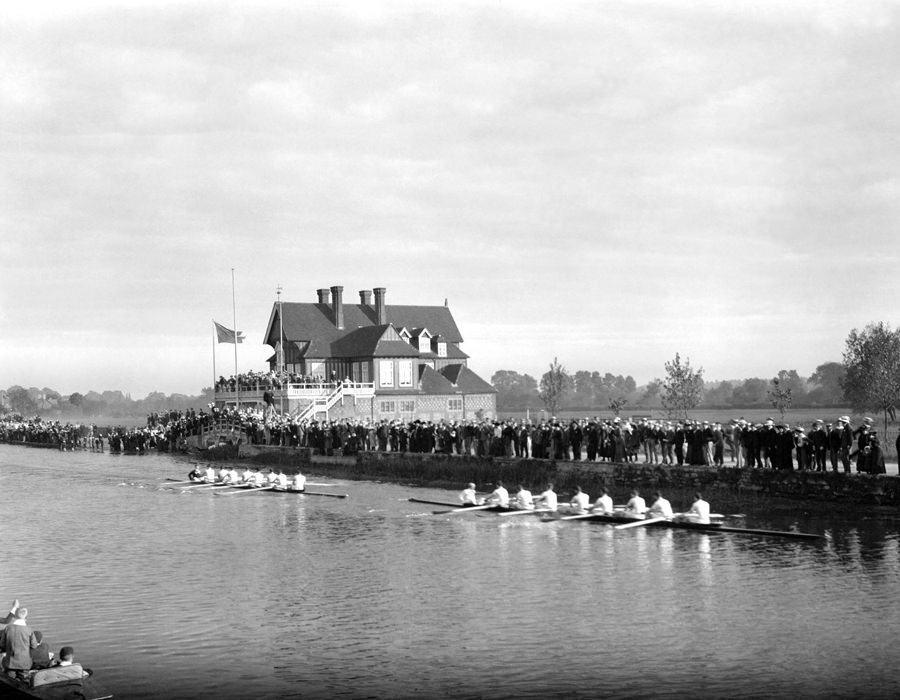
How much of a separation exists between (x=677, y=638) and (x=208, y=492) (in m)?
35.7

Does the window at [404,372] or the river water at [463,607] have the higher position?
the window at [404,372]

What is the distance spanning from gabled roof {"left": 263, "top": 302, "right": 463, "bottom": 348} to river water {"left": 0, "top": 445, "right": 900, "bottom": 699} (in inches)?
1934

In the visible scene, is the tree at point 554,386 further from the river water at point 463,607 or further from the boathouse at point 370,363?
the river water at point 463,607

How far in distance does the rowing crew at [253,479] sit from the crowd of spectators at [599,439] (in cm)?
732

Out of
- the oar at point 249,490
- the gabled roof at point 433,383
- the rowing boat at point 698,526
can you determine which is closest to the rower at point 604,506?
the rowing boat at point 698,526

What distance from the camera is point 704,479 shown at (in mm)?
37250

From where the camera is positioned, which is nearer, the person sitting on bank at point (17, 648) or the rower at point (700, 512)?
the person sitting on bank at point (17, 648)

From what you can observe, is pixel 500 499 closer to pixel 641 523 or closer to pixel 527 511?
pixel 527 511

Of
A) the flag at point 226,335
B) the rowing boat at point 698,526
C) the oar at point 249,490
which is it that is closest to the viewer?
the rowing boat at point 698,526

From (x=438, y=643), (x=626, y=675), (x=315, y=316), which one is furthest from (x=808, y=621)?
(x=315, y=316)

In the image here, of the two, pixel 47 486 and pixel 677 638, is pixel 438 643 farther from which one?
pixel 47 486

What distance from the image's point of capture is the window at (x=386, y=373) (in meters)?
84.3

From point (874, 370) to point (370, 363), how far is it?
37.9 metres

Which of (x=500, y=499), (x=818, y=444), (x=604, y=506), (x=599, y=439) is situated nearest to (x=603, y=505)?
(x=604, y=506)
